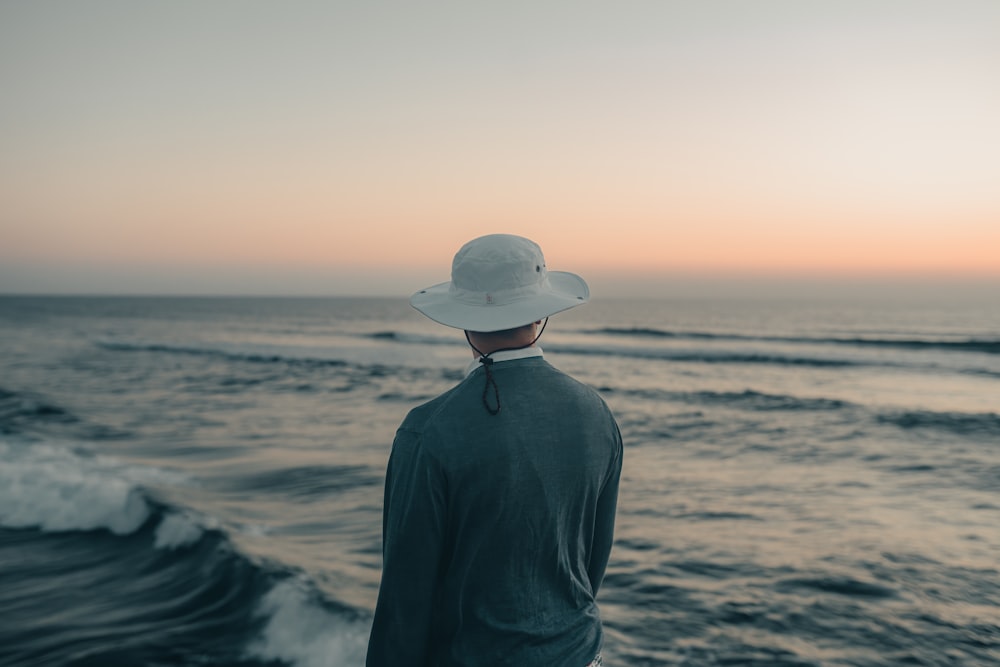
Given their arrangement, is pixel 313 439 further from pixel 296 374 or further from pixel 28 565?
pixel 296 374

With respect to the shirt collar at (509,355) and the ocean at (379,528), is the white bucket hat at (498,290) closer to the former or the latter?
the shirt collar at (509,355)

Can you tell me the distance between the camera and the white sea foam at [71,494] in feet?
22.7

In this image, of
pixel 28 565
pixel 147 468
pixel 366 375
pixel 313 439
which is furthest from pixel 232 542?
pixel 366 375

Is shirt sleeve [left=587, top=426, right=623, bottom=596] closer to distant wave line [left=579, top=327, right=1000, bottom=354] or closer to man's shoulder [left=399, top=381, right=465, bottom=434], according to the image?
man's shoulder [left=399, top=381, right=465, bottom=434]

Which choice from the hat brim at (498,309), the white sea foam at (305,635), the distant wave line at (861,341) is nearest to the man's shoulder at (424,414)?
the hat brim at (498,309)

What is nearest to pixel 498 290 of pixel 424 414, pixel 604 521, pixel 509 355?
pixel 509 355

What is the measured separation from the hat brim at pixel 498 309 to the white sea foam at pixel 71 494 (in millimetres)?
6304

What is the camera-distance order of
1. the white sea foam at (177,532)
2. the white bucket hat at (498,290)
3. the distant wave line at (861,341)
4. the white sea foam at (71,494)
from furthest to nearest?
1. the distant wave line at (861,341)
2. the white sea foam at (71,494)
3. the white sea foam at (177,532)
4. the white bucket hat at (498,290)

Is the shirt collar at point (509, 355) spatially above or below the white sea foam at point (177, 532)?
above

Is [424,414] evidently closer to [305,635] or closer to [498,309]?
[498,309]

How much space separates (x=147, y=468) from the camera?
359 inches

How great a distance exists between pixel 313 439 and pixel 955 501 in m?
8.92

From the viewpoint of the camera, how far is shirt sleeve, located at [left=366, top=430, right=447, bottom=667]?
150 cm

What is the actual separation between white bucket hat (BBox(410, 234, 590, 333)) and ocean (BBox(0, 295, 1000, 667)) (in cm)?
360
